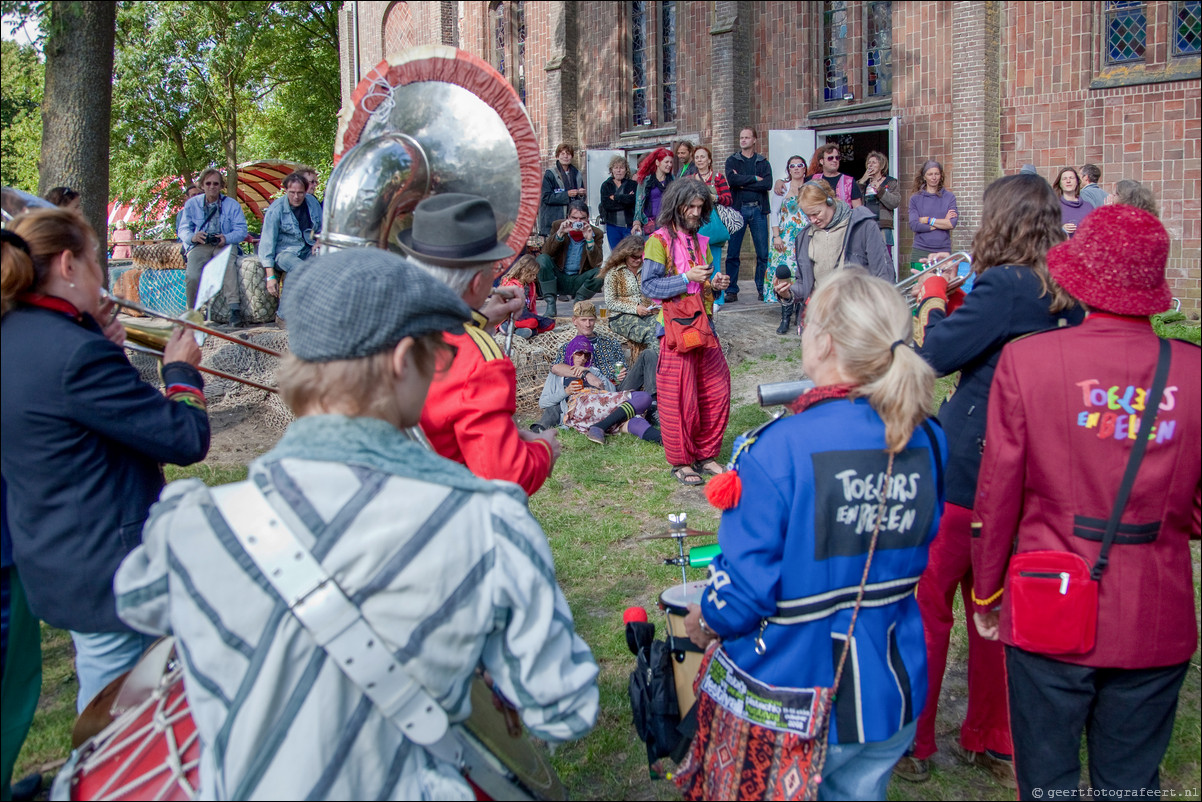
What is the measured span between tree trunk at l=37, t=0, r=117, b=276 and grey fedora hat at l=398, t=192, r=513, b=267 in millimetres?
6910

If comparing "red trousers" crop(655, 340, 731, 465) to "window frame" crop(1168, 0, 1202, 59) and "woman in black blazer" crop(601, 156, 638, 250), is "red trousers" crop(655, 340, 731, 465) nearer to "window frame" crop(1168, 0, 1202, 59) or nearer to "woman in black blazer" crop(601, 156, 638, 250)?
"woman in black blazer" crop(601, 156, 638, 250)

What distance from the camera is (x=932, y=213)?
1101 cm

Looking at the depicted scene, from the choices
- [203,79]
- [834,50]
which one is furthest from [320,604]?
[203,79]

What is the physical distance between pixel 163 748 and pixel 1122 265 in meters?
2.44

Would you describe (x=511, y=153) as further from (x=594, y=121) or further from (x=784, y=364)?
(x=594, y=121)

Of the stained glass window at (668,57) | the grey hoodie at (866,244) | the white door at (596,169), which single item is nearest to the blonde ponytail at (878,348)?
the grey hoodie at (866,244)

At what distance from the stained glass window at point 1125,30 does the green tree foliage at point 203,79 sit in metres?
20.2

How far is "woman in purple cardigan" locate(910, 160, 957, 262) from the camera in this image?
10961 mm

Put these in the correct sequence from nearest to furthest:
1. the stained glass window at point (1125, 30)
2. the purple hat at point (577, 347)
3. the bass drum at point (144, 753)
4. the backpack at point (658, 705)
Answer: the bass drum at point (144, 753), the backpack at point (658, 705), the purple hat at point (577, 347), the stained glass window at point (1125, 30)

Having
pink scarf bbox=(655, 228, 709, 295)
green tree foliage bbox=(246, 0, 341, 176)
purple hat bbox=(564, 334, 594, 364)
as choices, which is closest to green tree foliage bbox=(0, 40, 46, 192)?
green tree foliage bbox=(246, 0, 341, 176)

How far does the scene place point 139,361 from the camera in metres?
9.24

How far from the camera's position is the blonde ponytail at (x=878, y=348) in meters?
2.14

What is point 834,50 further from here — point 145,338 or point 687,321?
point 145,338

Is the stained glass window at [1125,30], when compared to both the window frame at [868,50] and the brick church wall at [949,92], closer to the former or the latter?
the brick church wall at [949,92]
